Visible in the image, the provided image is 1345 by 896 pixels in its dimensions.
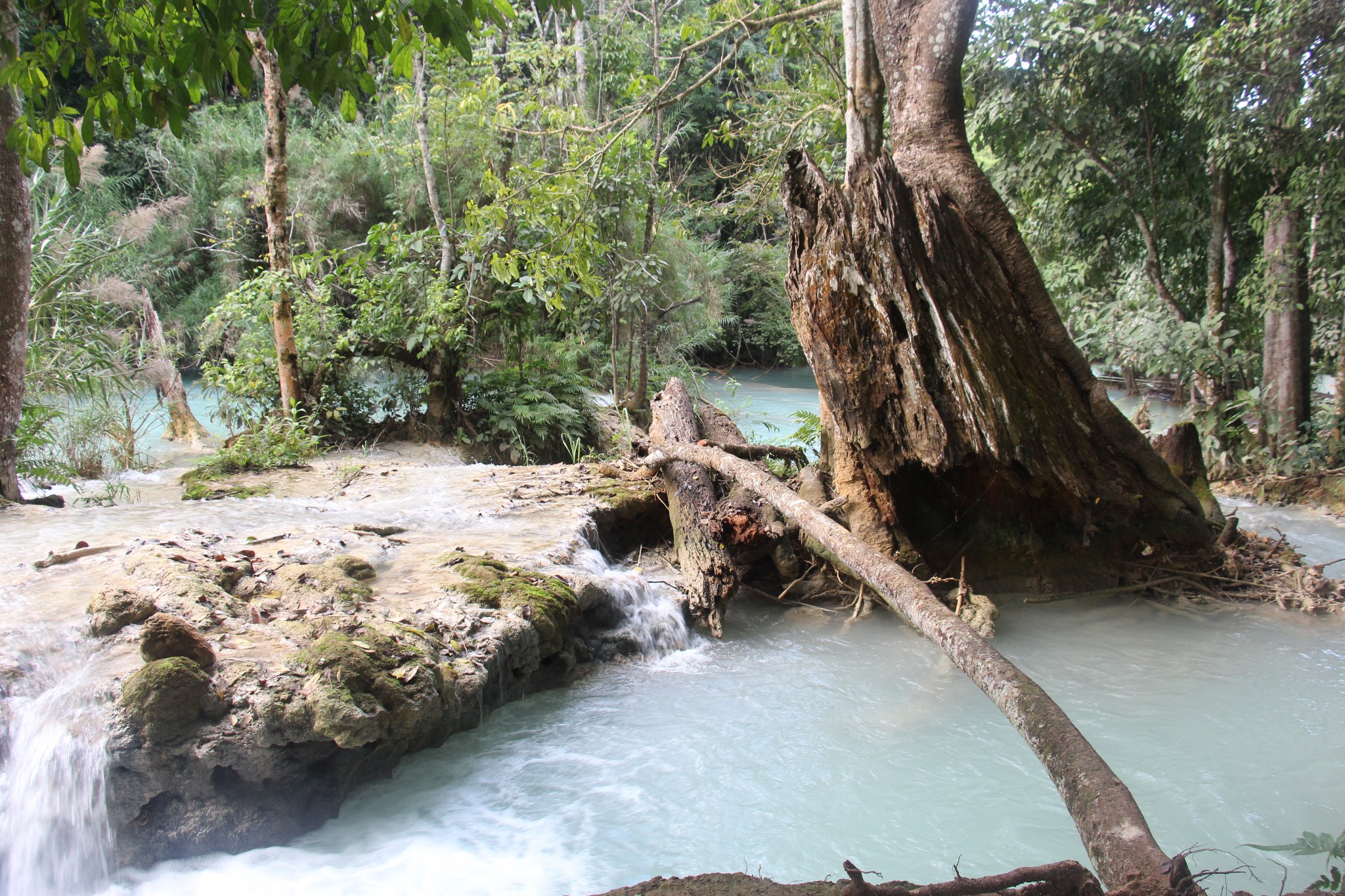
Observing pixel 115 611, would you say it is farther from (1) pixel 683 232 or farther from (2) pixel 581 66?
(2) pixel 581 66

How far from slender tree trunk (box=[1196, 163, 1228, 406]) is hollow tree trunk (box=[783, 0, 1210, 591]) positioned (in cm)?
428

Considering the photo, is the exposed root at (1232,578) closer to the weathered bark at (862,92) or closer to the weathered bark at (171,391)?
the weathered bark at (862,92)

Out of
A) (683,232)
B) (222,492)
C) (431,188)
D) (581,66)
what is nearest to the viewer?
(222,492)

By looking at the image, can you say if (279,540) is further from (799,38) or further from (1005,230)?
(799,38)

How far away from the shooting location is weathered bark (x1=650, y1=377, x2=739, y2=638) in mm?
5285

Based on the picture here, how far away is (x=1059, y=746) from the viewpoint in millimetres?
1994

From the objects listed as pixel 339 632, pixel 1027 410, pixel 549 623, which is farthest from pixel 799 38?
pixel 339 632

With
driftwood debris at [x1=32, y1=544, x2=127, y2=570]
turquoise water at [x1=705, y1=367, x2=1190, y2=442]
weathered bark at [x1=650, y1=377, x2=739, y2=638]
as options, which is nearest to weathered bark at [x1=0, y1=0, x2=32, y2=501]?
driftwood debris at [x1=32, y1=544, x2=127, y2=570]

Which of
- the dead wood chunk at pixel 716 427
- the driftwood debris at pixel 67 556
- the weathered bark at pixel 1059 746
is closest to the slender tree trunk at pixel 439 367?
the dead wood chunk at pixel 716 427

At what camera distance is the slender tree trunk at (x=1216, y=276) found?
27.1 ft

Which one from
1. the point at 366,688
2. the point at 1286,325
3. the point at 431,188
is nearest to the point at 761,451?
the point at 366,688

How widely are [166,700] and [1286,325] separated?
10008 mm

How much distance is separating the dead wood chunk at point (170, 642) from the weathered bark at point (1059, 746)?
2.60 metres

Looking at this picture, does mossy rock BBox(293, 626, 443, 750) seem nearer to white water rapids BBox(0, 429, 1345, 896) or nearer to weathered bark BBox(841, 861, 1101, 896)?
white water rapids BBox(0, 429, 1345, 896)
